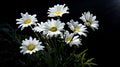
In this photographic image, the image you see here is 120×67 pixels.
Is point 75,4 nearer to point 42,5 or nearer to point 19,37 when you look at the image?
point 42,5

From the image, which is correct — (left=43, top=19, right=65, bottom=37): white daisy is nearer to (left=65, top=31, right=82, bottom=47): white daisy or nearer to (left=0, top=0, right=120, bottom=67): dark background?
(left=65, top=31, right=82, bottom=47): white daisy

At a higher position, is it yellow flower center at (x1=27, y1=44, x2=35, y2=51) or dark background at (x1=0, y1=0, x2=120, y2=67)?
dark background at (x1=0, y1=0, x2=120, y2=67)

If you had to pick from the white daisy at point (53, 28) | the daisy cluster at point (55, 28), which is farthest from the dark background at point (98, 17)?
the white daisy at point (53, 28)

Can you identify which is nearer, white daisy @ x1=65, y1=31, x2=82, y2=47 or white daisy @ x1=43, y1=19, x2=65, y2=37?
white daisy @ x1=43, y1=19, x2=65, y2=37

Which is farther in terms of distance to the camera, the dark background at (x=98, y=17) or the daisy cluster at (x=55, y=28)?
the dark background at (x=98, y=17)

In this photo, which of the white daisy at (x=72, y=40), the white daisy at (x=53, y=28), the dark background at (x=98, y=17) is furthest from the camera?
the dark background at (x=98, y=17)

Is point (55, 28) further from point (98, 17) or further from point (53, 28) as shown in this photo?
point (98, 17)

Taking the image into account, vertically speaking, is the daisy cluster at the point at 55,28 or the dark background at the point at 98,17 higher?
the dark background at the point at 98,17

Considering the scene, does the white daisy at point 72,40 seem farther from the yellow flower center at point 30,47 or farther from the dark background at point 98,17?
the dark background at point 98,17

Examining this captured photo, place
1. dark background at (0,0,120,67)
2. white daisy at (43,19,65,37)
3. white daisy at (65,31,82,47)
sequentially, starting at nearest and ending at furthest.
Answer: white daisy at (43,19,65,37) → white daisy at (65,31,82,47) → dark background at (0,0,120,67)

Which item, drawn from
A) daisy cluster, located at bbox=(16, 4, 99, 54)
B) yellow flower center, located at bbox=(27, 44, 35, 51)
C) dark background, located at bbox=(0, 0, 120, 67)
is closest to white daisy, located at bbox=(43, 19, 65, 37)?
daisy cluster, located at bbox=(16, 4, 99, 54)
